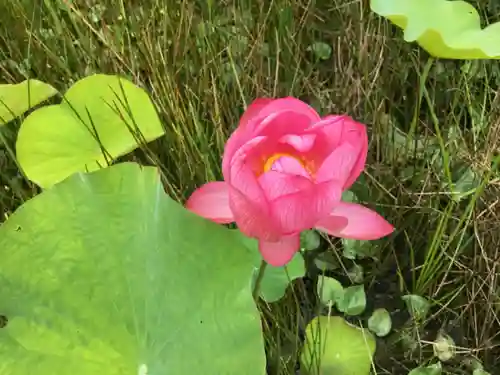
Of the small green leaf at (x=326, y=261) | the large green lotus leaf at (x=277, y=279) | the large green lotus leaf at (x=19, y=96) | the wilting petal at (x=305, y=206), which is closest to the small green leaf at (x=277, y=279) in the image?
the large green lotus leaf at (x=277, y=279)

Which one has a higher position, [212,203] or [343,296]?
[212,203]

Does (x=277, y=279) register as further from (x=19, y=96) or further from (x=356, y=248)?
(x=19, y=96)

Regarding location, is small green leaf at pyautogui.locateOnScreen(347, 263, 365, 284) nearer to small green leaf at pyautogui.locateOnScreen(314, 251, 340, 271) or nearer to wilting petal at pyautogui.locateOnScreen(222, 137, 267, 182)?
small green leaf at pyautogui.locateOnScreen(314, 251, 340, 271)

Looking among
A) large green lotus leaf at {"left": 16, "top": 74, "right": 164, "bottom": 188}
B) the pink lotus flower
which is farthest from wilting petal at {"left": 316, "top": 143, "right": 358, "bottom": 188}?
large green lotus leaf at {"left": 16, "top": 74, "right": 164, "bottom": 188}

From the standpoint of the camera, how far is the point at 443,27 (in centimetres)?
73

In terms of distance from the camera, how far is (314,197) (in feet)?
1.59

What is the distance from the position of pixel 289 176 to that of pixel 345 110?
47 cm

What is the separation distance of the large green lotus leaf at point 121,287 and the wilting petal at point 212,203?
0.08 ft

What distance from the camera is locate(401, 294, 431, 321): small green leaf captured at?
2.51 feet

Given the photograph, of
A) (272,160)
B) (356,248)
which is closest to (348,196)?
(356,248)

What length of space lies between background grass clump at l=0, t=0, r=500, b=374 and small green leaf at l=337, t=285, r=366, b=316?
0.04 m

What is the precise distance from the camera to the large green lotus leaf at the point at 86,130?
769 millimetres

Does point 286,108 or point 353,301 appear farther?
point 353,301

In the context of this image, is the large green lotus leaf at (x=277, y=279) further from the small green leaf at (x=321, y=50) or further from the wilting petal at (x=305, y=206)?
the small green leaf at (x=321, y=50)
